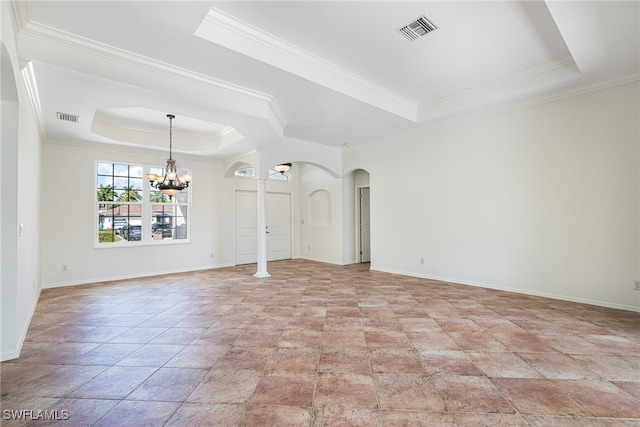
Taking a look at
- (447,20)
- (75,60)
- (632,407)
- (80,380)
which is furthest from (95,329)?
(447,20)

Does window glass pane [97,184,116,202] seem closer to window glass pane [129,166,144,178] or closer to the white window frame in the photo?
the white window frame

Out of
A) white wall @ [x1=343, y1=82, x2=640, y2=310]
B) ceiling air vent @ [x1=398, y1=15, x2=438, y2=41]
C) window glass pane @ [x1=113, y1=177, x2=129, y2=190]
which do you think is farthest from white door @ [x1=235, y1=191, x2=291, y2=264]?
ceiling air vent @ [x1=398, y1=15, x2=438, y2=41]

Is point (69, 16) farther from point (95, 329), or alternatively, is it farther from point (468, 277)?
point (468, 277)

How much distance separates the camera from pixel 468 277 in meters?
5.08

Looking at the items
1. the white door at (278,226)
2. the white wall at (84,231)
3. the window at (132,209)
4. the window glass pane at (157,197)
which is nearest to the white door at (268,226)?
the white door at (278,226)

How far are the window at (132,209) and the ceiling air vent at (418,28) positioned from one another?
5.70 meters

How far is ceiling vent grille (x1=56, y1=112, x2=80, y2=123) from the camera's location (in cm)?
408

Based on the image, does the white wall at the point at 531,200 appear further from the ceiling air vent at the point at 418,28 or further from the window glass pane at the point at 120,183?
the window glass pane at the point at 120,183

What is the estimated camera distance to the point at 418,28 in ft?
9.73

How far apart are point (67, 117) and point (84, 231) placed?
2401 millimetres

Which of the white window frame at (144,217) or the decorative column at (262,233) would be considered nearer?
the white window frame at (144,217)

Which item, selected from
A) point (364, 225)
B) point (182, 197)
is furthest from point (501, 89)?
point (182, 197)

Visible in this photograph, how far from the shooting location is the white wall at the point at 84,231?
5.28 metres

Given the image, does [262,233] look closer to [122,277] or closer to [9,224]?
[122,277]
